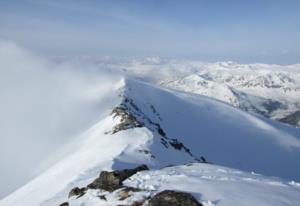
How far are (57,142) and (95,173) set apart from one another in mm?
76419

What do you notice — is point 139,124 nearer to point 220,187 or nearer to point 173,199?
point 220,187

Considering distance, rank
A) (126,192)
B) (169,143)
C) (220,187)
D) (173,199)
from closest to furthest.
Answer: (173,199), (220,187), (126,192), (169,143)

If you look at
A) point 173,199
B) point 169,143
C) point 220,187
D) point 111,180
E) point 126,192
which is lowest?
point 169,143

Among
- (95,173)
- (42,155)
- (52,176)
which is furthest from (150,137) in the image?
(42,155)

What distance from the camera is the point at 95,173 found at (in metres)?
46.2

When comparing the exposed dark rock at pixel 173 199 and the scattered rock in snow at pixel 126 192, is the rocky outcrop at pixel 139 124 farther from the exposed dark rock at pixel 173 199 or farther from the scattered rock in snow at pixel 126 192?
the exposed dark rock at pixel 173 199

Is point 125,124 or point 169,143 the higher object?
point 125,124

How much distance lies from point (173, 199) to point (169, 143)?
56.0 meters

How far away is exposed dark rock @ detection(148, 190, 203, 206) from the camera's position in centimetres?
2256

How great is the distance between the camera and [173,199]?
2297 centimetres

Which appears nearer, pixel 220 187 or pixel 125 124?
pixel 220 187

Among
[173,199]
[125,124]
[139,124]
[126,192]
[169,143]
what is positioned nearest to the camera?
[173,199]

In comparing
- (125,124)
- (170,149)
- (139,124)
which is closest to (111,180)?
(170,149)

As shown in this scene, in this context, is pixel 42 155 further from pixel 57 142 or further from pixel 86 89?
pixel 86 89
